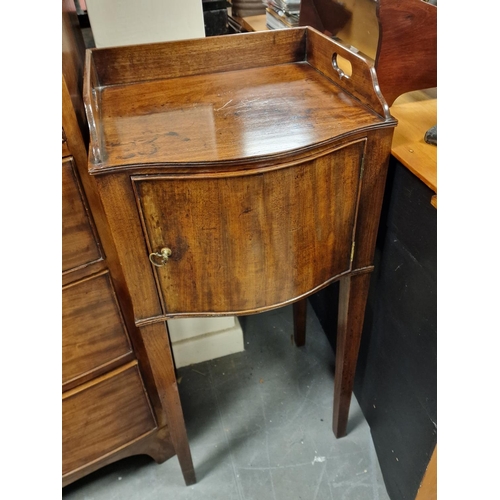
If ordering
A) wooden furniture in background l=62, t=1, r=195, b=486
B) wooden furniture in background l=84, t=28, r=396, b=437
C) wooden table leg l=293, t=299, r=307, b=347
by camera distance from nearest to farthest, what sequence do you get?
wooden furniture in background l=84, t=28, r=396, b=437 < wooden furniture in background l=62, t=1, r=195, b=486 < wooden table leg l=293, t=299, r=307, b=347

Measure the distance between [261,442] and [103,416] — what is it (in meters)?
0.45

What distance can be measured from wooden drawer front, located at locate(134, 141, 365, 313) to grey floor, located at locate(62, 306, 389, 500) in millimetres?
611

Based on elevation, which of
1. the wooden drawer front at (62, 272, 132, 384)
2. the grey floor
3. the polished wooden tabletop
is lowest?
the grey floor

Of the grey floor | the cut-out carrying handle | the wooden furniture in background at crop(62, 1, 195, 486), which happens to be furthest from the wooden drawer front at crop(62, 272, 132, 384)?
the cut-out carrying handle

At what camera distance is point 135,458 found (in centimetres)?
122

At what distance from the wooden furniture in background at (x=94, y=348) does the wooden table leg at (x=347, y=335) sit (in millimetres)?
375

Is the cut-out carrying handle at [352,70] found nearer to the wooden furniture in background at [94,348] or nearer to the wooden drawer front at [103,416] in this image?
the wooden furniture in background at [94,348]

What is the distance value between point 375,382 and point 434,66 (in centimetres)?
73

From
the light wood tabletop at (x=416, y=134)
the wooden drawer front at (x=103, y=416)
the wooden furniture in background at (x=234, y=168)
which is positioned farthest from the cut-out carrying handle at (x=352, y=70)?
the wooden drawer front at (x=103, y=416)

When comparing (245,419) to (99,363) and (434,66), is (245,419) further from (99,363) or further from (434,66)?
(434,66)

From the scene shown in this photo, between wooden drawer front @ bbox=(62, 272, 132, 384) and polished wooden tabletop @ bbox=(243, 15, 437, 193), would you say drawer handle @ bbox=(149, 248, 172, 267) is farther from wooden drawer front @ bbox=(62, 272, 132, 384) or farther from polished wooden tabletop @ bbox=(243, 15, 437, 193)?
polished wooden tabletop @ bbox=(243, 15, 437, 193)

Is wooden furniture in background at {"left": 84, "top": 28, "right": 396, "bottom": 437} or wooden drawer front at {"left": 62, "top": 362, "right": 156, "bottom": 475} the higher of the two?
wooden furniture in background at {"left": 84, "top": 28, "right": 396, "bottom": 437}

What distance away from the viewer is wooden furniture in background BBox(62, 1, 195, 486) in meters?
0.74

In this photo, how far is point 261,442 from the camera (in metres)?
1.23
